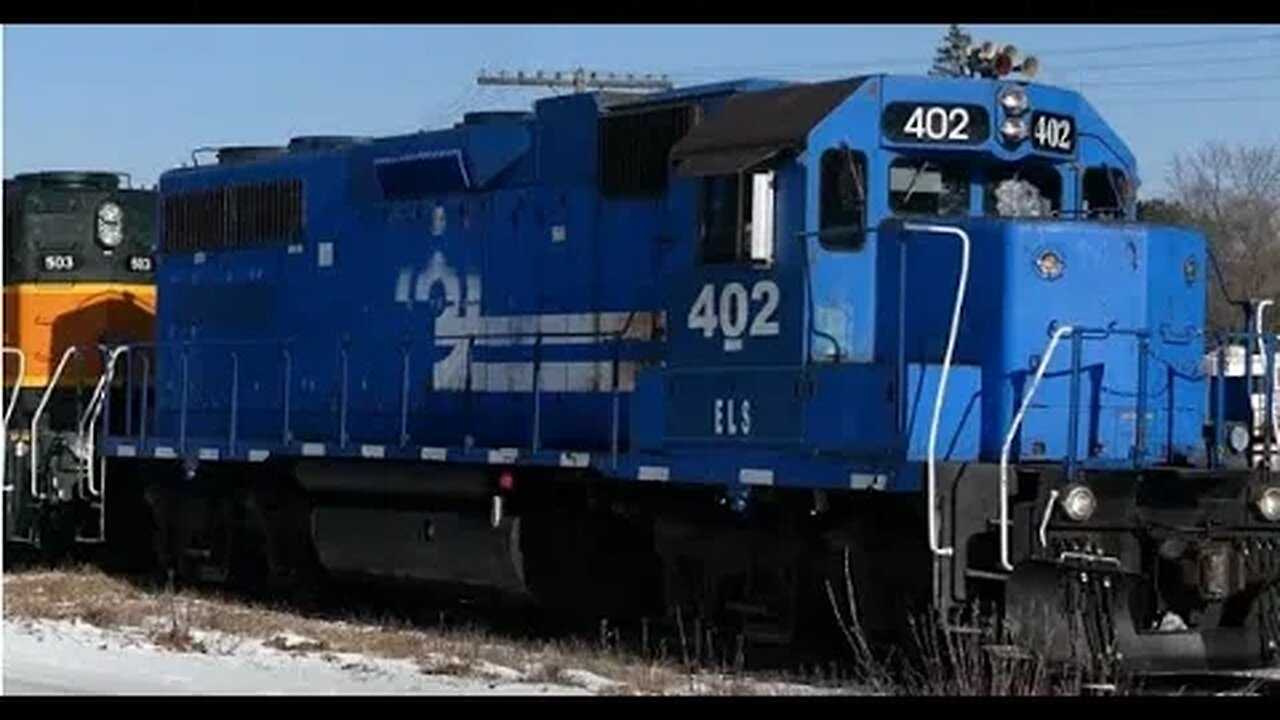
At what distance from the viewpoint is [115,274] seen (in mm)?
22438

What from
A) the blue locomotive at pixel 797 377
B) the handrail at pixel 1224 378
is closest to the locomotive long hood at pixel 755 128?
the blue locomotive at pixel 797 377

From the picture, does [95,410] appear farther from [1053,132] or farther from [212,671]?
[1053,132]

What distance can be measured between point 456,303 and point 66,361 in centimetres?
618

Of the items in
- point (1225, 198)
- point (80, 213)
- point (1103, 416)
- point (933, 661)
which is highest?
point (1225, 198)

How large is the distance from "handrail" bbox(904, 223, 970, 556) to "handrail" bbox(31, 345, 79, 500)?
34.7ft

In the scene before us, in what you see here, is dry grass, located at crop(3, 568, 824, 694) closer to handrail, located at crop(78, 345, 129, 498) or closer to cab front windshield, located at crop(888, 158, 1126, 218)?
handrail, located at crop(78, 345, 129, 498)

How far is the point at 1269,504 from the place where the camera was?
1325 centimetres

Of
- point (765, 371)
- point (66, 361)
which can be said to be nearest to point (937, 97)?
point (765, 371)

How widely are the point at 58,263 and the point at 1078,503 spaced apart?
12640mm

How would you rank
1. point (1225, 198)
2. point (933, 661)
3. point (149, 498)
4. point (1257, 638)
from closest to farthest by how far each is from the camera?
point (933, 661) → point (1257, 638) → point (149, 498) → point (1225, 198)

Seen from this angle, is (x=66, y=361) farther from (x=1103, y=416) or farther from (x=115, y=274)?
(x=1103, y=416)

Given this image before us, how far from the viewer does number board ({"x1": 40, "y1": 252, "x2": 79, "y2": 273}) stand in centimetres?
2214

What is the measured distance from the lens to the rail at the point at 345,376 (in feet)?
50.9

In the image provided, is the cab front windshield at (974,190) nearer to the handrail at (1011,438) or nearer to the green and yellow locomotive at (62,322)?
the handrail at (1011,438)
